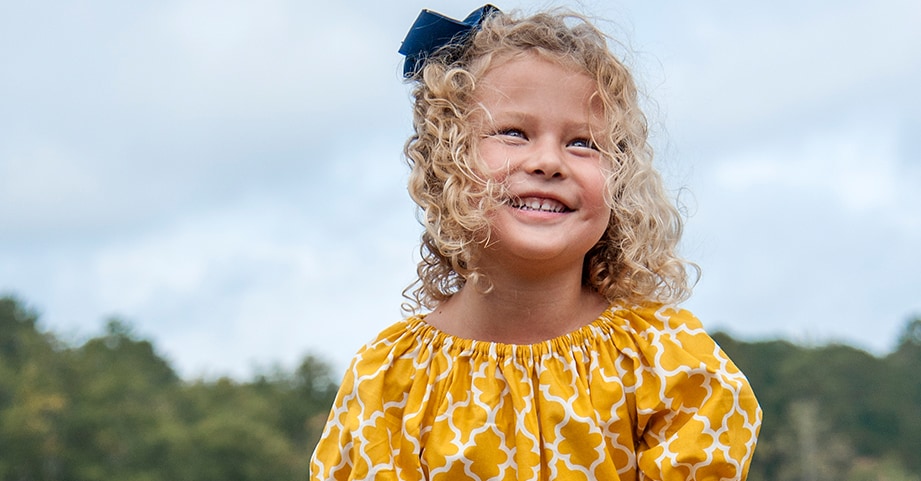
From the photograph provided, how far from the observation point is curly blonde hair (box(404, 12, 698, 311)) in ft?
12.4

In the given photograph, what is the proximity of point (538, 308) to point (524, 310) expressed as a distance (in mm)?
43

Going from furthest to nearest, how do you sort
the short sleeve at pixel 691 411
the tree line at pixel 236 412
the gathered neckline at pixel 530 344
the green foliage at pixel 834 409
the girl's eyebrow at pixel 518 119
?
1. the green foliage at pixel 834 409
2. the tree line at pixel 236 412
3. the gathered neckline at pixel 530 344
4. the girl's eyebrow at pixel 518 119
5. the short sleeve at pixel 691 411

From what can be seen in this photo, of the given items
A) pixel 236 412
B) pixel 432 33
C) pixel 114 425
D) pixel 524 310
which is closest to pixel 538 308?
pixel 524 310

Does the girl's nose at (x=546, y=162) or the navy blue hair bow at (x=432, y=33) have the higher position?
the navy blue hair bow at (x=432, y=33)

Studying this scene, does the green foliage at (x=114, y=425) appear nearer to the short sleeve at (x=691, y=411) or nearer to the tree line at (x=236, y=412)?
the tree line at (x=236, y=412)

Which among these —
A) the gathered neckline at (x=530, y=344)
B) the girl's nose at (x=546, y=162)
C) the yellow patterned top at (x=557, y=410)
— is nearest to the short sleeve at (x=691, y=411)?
the yellow patterned top at (x=557, y=410)

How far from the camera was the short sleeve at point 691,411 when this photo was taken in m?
3.63

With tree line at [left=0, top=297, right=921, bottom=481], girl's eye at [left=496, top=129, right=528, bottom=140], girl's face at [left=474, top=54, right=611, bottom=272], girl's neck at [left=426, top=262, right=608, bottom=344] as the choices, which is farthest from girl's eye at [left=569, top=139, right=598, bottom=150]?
tree line at [left=0, top=297, right=921, bottom=481]

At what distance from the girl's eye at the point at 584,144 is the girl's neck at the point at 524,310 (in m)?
0.39

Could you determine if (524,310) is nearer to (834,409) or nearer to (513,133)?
(513,133)

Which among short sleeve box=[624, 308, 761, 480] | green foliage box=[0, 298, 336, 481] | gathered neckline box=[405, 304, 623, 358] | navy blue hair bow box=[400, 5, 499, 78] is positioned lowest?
short sleeve box=[624, 308, 761, 480]

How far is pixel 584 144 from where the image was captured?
3842 mm

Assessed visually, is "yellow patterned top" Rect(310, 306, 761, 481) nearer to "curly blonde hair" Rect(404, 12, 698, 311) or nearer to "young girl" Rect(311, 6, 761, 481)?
"young girl" Rect(311, 6, 761, 481)

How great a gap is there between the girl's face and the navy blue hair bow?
226 millimetres
